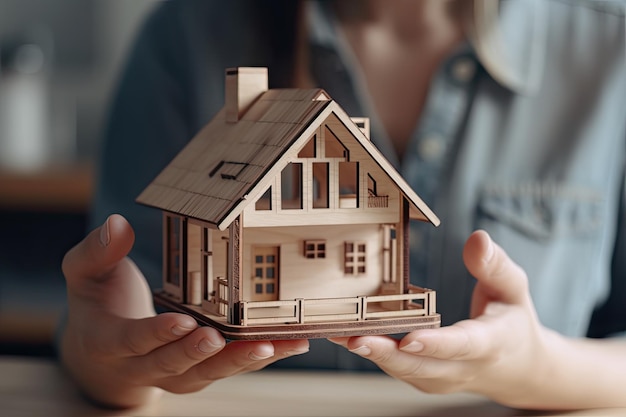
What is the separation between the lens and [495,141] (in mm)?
1422

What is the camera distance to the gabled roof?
85 cm

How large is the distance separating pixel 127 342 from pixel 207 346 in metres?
0.12

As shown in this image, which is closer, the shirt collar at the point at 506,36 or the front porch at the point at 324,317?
the front porch at the point at 324,317

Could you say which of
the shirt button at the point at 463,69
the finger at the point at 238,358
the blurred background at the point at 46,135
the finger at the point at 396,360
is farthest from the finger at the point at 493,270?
the blurred background at the point at 46,135

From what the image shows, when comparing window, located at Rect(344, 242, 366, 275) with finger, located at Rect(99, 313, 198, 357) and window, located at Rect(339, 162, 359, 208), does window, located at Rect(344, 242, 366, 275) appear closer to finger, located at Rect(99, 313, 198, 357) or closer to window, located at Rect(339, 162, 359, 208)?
window, located at Rect(339, 162, 359, 208)

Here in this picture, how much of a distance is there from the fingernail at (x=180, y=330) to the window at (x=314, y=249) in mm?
184

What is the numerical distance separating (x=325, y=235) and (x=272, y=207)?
10 cm

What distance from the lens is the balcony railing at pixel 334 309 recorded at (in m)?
0.85

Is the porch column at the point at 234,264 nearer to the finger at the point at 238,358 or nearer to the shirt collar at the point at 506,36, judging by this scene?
the finger at the point at 238,358

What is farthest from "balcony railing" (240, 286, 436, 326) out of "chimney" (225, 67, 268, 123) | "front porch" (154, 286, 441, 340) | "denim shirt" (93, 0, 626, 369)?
"denim shirt" (93, 0, 626, 369)

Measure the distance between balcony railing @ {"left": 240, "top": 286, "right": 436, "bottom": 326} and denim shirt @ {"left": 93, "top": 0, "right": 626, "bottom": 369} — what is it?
0.42 metres

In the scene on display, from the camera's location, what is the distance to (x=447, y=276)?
1.38 m

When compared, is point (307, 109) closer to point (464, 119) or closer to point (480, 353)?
point (480, 353)

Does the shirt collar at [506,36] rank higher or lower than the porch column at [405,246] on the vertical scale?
higher
